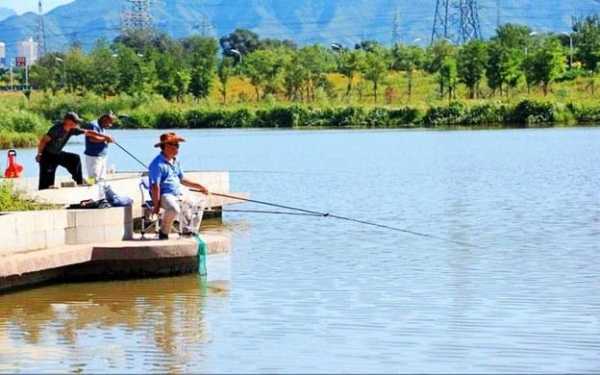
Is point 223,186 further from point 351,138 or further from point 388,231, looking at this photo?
point 351,138

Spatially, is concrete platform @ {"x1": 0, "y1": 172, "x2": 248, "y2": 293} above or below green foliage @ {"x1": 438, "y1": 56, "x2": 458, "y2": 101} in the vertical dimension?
below

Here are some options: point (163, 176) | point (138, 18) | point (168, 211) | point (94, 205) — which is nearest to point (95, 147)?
point (94, 205)

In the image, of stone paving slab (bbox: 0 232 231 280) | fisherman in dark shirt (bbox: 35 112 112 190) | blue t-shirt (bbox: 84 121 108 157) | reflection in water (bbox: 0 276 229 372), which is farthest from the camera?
blue t-shirt (bbox: 84 121 108 157)

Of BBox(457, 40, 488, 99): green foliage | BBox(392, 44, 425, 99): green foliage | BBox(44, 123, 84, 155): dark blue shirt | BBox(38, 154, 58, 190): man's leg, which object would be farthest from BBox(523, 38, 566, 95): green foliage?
BBox(44, 123, 84, 155): dark blue shirt

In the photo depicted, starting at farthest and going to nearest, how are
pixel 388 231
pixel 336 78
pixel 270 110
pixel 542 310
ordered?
1. pixel 336 78
2. pixel 270 110
3. pixel 388 231
4. pixel 542 310

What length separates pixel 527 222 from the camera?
26938 millimetres

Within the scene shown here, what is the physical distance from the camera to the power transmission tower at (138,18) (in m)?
160

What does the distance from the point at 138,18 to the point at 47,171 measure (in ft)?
455

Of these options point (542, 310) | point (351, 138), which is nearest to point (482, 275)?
point (542, 310)

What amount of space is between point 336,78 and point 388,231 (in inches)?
3398

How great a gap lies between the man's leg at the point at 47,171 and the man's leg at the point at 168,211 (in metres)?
4.09

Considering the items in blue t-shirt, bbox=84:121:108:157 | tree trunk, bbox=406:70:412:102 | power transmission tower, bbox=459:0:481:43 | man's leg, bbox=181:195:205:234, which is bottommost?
man's leg, bbox=181:195:205:234

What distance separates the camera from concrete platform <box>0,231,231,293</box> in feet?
59.6

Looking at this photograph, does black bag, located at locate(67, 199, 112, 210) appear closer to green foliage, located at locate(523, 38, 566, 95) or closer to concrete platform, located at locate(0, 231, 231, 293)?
concrete platform, located at locate(0, 231, 231, 293)
